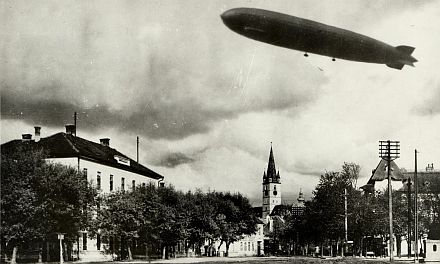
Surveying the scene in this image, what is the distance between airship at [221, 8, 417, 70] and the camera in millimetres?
22062

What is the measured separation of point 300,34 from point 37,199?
21220 mm

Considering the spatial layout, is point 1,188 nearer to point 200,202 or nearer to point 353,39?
point 353,39

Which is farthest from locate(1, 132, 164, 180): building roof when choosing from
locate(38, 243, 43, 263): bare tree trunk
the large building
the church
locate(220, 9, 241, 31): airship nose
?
the church

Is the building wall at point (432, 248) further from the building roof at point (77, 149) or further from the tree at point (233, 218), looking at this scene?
the building roof at point (77, 149)

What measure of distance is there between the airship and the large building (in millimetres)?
27153

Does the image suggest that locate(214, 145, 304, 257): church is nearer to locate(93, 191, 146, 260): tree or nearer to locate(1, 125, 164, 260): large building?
locate(1, 125, 164, 260): large building

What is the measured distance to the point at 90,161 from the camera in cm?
5516

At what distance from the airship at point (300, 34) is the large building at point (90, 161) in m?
27.2

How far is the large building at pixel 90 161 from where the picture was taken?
51.1 metres

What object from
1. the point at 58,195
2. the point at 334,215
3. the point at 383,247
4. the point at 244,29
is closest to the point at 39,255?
the point at 58,195

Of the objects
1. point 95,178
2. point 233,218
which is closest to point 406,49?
point 95,178

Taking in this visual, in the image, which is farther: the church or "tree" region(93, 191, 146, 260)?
the church

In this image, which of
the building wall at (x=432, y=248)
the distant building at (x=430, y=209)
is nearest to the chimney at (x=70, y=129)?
the distant building at (x=430, y=209)

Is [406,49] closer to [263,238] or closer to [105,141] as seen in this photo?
[105,141]
